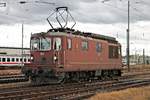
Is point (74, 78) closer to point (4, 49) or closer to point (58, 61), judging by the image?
point (58, 61)

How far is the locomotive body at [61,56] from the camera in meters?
26.3

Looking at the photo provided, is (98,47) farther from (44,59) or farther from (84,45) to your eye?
(44,59)

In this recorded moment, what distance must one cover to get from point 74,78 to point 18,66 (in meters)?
42.7

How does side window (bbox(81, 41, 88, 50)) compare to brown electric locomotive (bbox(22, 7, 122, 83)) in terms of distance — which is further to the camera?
side window (bbox(81, 41, 88, 50))

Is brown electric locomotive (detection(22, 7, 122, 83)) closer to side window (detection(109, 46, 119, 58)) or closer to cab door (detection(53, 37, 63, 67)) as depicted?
cab door (detection(53, 37, 63, 67))

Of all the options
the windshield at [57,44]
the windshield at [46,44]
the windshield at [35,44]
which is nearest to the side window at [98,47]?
the windshield at [57,44]

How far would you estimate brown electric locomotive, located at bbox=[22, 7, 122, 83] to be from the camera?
2627 cm

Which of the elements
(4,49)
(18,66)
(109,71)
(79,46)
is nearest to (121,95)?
(79,46)

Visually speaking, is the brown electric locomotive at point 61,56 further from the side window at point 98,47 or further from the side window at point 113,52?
the side window at point 113,52

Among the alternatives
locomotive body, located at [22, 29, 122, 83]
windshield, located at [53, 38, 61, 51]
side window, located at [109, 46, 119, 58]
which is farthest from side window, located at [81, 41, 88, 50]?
side window, located at [109, 46, 119, 58]

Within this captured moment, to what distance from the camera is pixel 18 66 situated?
70.1 meters

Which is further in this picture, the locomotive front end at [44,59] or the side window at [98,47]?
the side window at [98,47]

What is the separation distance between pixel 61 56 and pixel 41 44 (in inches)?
77.3

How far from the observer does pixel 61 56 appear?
86.8 feet
